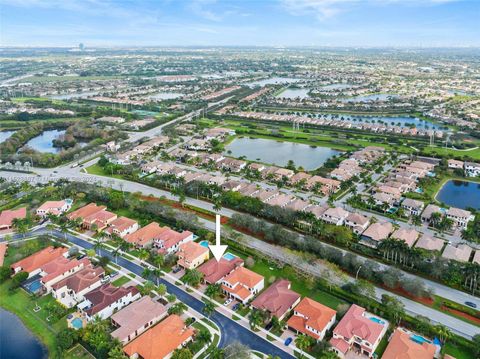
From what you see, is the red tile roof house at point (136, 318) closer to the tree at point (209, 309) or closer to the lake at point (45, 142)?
the tree at point (209, 309)

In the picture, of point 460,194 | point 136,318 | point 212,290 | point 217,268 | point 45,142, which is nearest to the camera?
point 136,318

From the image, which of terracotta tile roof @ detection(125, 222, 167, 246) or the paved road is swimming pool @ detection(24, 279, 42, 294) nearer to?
the paved road

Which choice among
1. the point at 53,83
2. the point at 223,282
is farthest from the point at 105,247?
the point at 53,83

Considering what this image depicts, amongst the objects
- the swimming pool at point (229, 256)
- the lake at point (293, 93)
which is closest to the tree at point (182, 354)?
the swimming pool at point (229, 256)

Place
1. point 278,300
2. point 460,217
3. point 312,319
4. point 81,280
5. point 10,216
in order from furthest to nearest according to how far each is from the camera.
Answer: point 10,216 < point 460,217 < point 81,280 < point 278,300 < point 312,319

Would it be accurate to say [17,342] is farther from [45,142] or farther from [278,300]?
[45,142]

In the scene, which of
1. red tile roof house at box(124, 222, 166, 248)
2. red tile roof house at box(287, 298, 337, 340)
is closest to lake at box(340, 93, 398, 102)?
red tile roof house at box(124, 222, 166, 248)

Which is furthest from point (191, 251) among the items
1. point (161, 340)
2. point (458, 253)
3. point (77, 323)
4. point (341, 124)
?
point (341, 124)
